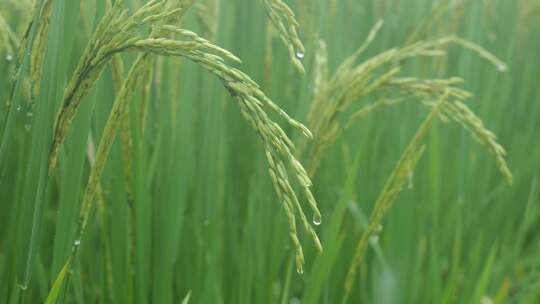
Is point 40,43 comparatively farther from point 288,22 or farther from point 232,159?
point 232,159

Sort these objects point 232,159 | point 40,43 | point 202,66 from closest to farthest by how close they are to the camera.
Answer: point 202,66, point 40,43, point 232,159

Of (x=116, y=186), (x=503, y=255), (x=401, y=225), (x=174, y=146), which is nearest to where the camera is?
(x=116, y=186)

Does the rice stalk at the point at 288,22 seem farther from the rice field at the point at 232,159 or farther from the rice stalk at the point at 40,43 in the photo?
the rice stalk at the point at 40,43

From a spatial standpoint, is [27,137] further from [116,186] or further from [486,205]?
[486,205]

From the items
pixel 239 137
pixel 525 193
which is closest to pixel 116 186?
pixel 239 137

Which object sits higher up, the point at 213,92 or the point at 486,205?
the point at 213,92

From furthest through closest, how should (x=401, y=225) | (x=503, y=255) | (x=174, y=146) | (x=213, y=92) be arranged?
(x=503, y=255)
(x=401, y=225)
(x=213, y=92)
(x=174, y=146)

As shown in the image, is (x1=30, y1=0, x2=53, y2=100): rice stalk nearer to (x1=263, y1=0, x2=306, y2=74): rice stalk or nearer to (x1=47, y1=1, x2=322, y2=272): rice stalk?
(x1=47, y1=1, x2=322, y2=272): rice stalk

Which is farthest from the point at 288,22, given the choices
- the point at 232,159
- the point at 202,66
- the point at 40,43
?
the point at 232,159

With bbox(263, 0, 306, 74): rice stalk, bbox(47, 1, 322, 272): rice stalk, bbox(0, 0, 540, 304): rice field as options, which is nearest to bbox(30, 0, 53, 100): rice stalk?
bbox(0, 0, 540, 304): rice field
